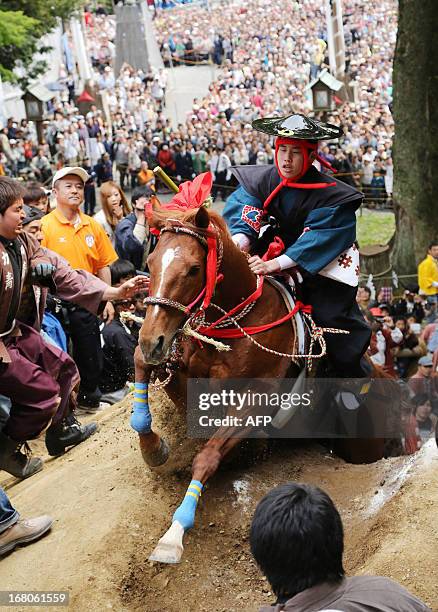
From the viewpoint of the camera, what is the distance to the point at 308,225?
5.96 m

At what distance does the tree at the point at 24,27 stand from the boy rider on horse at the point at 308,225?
652 inches

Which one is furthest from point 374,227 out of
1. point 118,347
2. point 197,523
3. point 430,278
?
point 197,523

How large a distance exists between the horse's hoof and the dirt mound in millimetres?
117

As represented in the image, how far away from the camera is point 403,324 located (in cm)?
1142

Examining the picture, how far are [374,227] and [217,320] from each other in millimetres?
15046

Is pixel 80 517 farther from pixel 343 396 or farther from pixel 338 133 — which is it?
pixel 338 133

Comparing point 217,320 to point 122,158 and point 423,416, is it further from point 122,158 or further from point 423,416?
point 122,158

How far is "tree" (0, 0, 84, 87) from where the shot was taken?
69.4 feet

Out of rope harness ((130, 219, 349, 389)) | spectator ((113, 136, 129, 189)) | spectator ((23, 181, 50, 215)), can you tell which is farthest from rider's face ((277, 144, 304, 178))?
spectator ((113, 136, 129, 189))

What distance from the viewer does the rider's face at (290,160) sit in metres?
5.96

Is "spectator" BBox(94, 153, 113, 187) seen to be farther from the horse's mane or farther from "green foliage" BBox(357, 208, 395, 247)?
the horse's mane

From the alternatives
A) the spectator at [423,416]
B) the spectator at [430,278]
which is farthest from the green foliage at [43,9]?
the spectator at [423,416]

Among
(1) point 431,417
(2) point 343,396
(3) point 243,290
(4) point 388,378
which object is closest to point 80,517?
(3) point 243,290

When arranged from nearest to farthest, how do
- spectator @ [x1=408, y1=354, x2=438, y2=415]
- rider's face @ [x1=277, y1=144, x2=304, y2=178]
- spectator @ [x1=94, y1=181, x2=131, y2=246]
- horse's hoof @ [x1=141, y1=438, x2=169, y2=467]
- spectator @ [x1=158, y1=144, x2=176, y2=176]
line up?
horse's hoof @ [x1=141, y1=438, x2=169, y2=467], rider's face @ [x1=277, y1=144, x2=304, y2=178], spectator @ [x1=408, y1=354, x2=438, y2=415], spectator @ [x1=94, y1=181, x2=131, y2=246], spectator @ [x1=158, y1=144, x2=176, y2=176]
